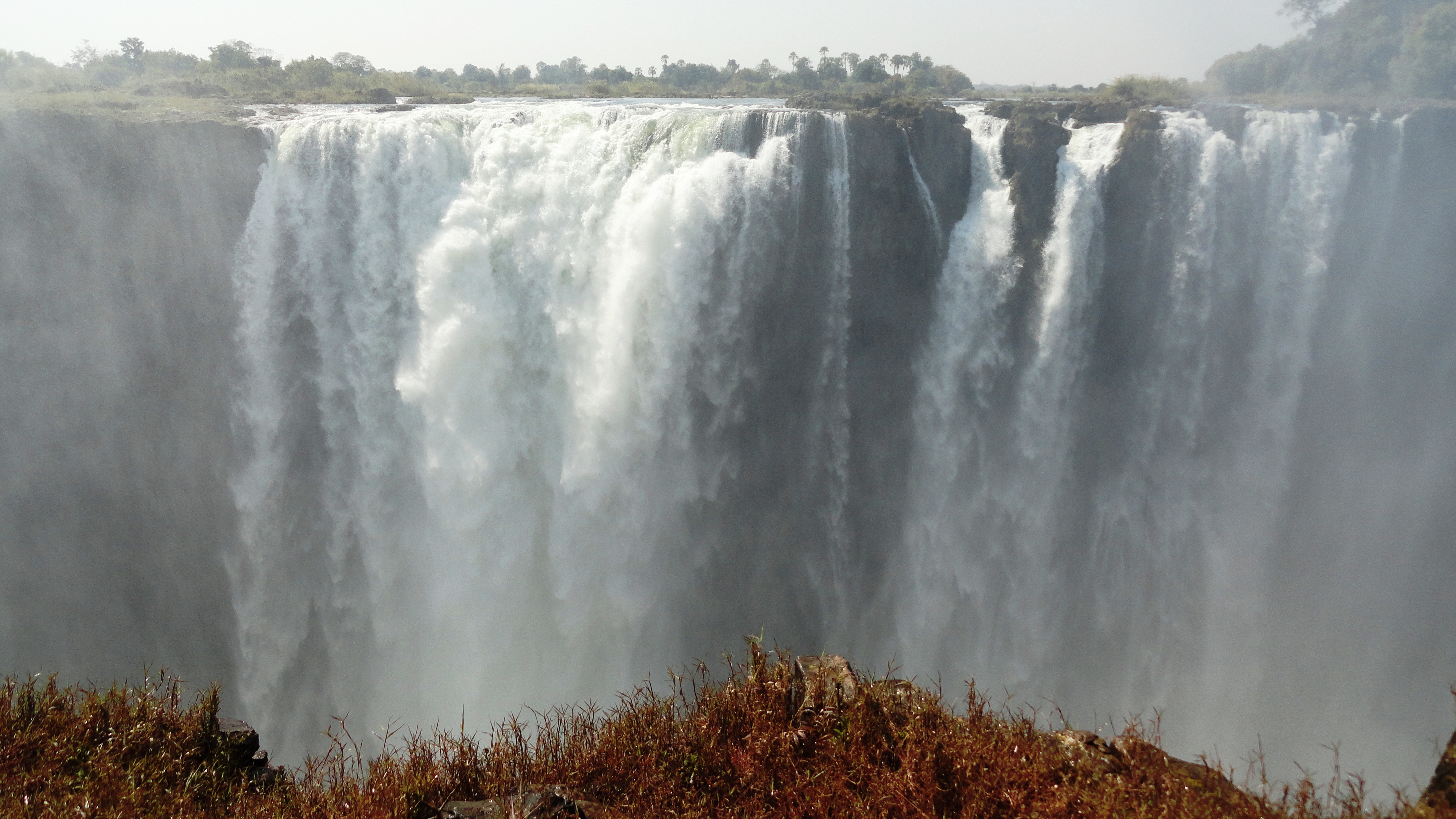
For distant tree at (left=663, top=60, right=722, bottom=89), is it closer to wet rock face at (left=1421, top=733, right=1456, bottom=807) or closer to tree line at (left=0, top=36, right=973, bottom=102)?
tree line at (left=0, top=36, right=973, bottom=102)

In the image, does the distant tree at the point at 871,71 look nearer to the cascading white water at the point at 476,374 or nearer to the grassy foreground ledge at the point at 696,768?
the cascading white water at the point at 476,374

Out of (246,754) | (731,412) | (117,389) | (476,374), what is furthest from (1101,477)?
(117,389)

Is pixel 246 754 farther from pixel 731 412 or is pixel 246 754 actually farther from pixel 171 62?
pixel 171 62

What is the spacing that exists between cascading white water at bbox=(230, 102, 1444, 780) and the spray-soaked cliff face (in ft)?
0.21

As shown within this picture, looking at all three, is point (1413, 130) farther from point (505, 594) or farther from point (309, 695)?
point (309, 695)

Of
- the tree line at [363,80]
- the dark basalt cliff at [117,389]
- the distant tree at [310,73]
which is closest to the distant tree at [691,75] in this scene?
the tree line at [363,80]

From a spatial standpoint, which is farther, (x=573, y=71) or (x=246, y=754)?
(x=573, y=71)

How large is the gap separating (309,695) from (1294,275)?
18.5 m

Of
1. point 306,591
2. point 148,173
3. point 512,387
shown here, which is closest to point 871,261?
point 512,387

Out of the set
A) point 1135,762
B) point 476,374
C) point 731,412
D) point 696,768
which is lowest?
point 731,412

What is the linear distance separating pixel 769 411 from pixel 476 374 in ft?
16.7

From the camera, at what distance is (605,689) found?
1208cm

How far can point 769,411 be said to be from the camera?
40.8ft

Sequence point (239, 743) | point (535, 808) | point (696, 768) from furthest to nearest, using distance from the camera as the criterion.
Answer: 1. point (239, 743)
2. point (696, 768)
3. point (535, 808)
